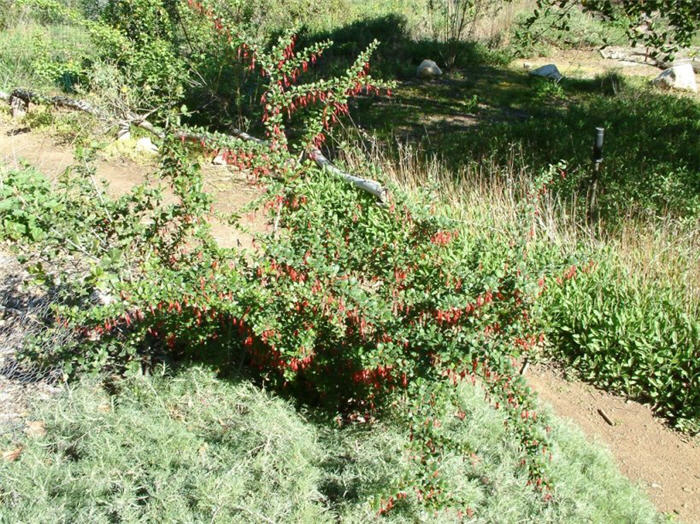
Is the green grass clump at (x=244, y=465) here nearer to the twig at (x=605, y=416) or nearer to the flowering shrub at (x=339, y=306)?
the flowering shrub at (x=339, y=306)

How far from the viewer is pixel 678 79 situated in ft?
33.9

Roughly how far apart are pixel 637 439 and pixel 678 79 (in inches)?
334

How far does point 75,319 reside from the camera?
3.01 meters

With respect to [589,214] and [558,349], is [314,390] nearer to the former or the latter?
[558,349]

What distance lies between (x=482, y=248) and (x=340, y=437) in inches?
48.5

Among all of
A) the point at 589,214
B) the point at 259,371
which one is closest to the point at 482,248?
the point at 259,371

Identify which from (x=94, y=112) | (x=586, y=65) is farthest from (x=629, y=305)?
(x=586, y=65)

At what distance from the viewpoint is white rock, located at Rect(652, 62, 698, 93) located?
33.9ft

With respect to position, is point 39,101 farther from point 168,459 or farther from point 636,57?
point 636,57

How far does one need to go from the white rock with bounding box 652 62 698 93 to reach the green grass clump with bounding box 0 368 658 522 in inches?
348

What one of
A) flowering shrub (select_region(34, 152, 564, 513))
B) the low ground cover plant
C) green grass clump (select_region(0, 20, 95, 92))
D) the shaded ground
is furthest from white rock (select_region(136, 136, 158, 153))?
flowering shrub (select_region(34, 152, 564, 513))

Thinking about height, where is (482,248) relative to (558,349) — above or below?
above

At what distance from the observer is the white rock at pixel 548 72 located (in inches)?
437

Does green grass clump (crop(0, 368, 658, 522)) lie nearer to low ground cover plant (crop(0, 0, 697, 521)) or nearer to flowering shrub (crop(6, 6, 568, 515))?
low ground cover plant (crop(0, 0, 697, 521))
